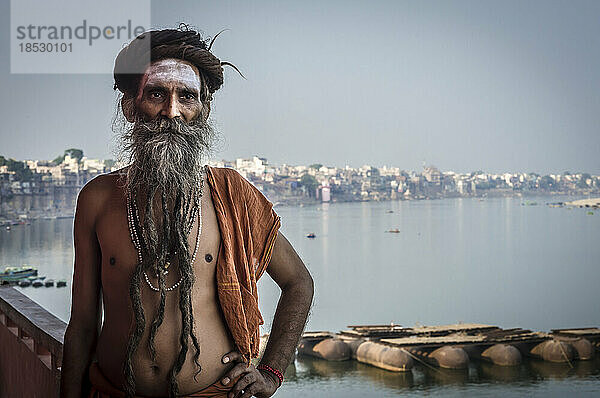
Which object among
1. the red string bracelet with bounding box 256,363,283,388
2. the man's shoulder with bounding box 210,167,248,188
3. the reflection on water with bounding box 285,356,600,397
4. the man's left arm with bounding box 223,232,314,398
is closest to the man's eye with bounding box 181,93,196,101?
the man's shoulder with bounding box 210,167,248,188

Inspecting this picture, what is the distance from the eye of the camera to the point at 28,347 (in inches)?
84.7

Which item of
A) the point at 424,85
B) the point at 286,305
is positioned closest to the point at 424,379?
the point at 286,305

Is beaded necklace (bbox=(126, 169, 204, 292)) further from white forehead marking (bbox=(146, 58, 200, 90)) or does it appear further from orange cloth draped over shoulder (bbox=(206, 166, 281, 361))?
white forehead marking (bbox=(146, 58, 200, 90))

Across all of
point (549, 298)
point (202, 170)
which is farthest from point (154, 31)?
point (549, 298)

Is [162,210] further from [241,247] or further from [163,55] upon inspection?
[163,55]

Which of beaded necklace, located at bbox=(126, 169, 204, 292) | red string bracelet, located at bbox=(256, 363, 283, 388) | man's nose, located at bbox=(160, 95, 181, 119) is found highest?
man's nose, located at bbox=(160, 95, 181, 119)

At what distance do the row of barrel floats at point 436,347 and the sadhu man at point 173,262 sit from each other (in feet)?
87.6

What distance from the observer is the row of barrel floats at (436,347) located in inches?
1084

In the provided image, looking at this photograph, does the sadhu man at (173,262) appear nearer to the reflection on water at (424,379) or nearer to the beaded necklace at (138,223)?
the beaded necklace at (138,223)

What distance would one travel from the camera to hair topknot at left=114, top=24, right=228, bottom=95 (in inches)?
50.8

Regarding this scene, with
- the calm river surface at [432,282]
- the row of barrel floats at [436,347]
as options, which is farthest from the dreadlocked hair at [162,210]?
the row of barrel floats at [436,347]

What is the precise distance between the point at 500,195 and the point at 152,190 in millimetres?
93828

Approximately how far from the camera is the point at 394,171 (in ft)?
247

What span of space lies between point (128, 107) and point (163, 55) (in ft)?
0.39
